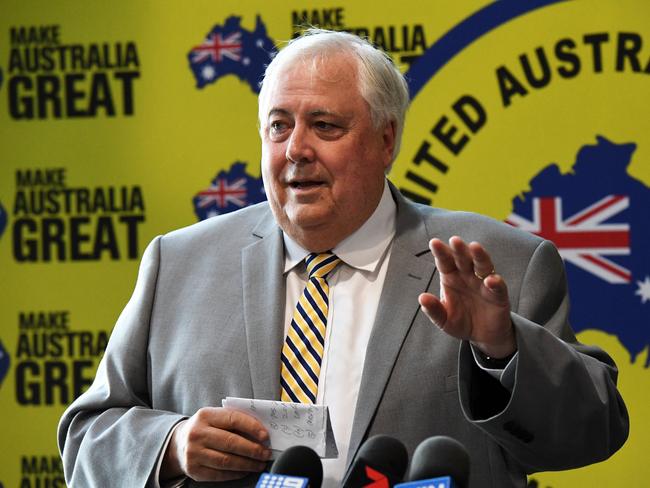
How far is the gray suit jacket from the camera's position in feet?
7.19

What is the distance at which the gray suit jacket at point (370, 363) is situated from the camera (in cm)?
219

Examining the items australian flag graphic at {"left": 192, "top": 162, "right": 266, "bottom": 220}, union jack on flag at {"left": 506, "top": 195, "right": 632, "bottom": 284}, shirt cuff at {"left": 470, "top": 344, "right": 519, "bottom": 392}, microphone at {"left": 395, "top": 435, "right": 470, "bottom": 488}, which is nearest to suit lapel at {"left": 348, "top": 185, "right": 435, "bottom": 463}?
shirt cuff at {"left": 470, "top": 344, "right": 519, "bottom": 392}

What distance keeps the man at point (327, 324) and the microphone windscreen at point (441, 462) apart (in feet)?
1.88

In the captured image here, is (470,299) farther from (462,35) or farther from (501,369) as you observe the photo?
(462,35)

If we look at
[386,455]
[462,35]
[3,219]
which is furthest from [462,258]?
[3,219]

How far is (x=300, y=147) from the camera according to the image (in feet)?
8.20

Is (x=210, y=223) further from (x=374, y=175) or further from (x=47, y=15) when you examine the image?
(x=47, y=15)

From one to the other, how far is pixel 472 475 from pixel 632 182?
1.89 m

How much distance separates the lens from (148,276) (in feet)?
8.78

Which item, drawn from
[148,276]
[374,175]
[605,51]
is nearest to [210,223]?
[148,276]

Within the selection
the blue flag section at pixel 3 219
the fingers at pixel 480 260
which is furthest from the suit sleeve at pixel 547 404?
the blue flag section at pixel 3 219

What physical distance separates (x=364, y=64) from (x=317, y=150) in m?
0.24

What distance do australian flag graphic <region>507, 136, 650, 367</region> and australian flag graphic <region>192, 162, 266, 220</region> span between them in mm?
1097

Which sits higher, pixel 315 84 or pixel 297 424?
pixel 315 84
